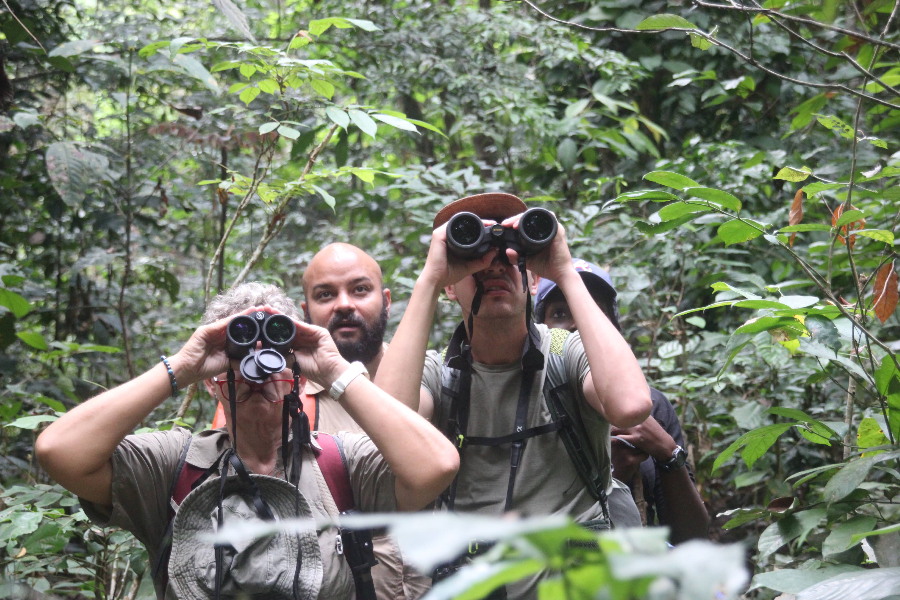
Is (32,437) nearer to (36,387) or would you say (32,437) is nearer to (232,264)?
(36,387)

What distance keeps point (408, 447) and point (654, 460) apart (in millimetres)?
1331

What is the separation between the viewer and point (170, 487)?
1.94 metres

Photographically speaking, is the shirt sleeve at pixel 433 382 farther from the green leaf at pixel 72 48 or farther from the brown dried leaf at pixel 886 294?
the green leaf at pixel 72 48

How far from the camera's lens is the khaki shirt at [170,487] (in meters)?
1.86

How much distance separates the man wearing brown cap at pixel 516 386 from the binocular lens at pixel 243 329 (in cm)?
38

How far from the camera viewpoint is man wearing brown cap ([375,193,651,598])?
6.84 ft

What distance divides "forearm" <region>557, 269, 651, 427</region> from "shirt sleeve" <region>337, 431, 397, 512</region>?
632 mm

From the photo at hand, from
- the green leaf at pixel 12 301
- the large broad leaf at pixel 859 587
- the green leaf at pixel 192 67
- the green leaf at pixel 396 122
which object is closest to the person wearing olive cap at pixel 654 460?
the green leaf at pixel 396 122

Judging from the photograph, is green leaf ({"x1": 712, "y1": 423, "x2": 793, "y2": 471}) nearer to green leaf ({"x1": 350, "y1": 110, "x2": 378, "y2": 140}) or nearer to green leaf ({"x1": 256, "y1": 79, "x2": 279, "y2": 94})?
green leaf ({"x1": 350, "y1": 110, "x2": 378, "y2": 140})

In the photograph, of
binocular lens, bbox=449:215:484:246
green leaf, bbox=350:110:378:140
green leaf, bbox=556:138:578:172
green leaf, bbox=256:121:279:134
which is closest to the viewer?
binocular lens, bbox=449:215:484:246

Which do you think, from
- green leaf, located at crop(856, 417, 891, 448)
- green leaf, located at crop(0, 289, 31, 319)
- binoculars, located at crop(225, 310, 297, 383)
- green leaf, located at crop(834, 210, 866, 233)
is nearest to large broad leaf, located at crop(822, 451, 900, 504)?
green leaf, located at crop(856, 417, 891, 448)

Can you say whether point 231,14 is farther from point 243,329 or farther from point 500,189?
point 500,189

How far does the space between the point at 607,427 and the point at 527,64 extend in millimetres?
4528

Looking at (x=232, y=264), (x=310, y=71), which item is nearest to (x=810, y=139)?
(x=310, y=71)
